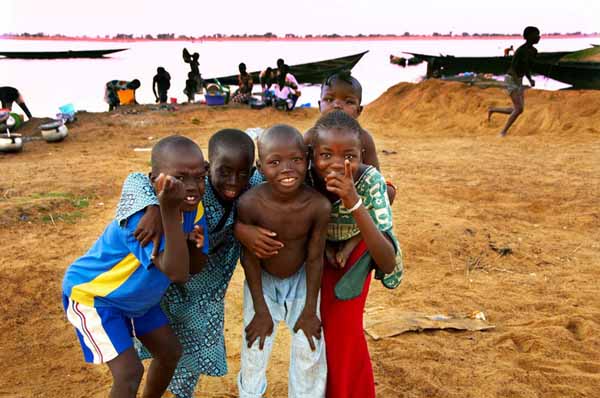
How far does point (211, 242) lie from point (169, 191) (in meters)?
0.51

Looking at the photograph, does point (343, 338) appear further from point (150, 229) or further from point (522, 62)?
point (522, 62)

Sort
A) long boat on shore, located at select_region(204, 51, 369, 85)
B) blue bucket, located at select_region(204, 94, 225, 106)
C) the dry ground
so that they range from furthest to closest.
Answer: long boat on shore, located at select_region(204, 51, 369, 85)
blue bucket, located at select_region(204, 94, 225, 106)
the dry ground

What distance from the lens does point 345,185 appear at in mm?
1422

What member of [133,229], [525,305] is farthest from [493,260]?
[133,229]

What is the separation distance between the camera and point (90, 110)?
510 inches

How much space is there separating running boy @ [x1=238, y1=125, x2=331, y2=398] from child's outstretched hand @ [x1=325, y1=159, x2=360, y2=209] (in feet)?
0.46

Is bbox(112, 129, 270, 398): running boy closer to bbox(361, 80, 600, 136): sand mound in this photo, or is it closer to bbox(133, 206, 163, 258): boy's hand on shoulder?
bbox(133, 206, 163, 258): boy's hand on shoulder

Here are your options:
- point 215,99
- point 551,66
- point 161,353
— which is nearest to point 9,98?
point 215,99

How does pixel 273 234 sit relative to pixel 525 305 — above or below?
above

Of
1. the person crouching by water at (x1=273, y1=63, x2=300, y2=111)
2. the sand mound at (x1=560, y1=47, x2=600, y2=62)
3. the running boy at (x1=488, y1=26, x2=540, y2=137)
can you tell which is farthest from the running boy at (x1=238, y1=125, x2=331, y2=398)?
the sand mound at (x1=560, y1=47, x2=600, y2=62)

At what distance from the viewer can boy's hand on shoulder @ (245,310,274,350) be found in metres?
1.65

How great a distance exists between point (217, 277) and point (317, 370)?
0.51 metres

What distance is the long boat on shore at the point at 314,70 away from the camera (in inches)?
621

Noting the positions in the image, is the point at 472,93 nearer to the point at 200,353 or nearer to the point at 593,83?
the point at 593,83
